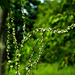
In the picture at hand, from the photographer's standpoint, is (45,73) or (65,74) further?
(45,73)

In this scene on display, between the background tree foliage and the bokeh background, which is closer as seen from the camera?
the bokeh background

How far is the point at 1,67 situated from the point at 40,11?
49.7 ft

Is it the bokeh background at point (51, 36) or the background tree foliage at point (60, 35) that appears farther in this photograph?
the background tree foliage at point (60, 35)

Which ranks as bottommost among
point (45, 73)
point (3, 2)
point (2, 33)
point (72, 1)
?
point (45, 73)

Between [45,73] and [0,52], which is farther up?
[0,52]

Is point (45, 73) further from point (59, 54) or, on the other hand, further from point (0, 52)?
point (0, 52)

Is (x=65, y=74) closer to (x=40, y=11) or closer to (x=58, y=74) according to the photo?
(x=58, y=74)

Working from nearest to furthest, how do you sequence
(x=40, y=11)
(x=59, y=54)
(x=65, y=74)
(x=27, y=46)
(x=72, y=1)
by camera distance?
1. (x=27, y=46)
2. (x=72, y=1)
3. (x=59, y=54)
4. (x=65, y=74)
5. (x=40, y=11)

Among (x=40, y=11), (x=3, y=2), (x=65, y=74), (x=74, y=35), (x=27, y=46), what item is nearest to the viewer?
(x=3, y=2)

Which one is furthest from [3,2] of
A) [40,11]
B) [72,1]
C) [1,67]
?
[40,11]

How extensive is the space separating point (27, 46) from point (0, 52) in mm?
1004

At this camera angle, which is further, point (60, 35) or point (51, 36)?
point (60, 35)

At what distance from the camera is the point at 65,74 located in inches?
438

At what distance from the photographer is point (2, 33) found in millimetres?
3533
